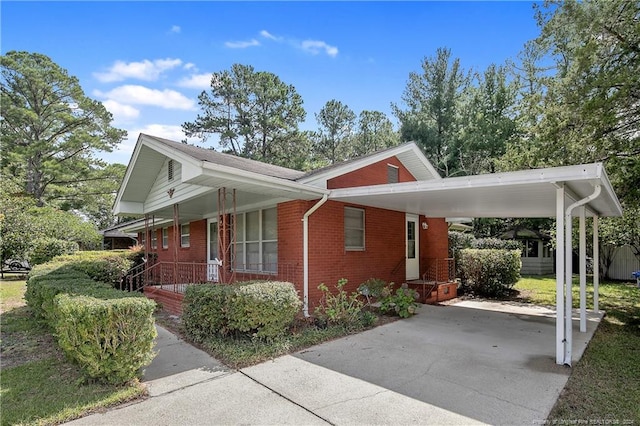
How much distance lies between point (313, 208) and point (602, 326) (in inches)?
283

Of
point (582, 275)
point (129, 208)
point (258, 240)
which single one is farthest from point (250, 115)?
point (582, 275)

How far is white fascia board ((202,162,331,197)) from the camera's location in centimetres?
588

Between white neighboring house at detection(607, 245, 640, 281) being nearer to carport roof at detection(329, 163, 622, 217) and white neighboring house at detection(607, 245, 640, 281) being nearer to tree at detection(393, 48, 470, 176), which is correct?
tree at detection(393, 48, 470, 176)

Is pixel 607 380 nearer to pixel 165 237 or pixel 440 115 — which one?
pixel 165 237

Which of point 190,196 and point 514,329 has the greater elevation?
point 190,196

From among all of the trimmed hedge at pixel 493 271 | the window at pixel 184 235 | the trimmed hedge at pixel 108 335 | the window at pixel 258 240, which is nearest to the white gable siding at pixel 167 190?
the window at pixel 258 240

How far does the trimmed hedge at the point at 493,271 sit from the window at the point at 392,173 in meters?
4.28

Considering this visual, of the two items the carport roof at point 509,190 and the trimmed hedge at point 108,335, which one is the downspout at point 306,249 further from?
the trimmed hedge at point 108,335

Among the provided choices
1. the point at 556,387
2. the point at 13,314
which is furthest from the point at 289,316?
the point at 13,314

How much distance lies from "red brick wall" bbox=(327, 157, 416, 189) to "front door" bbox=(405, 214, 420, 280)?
150 cm

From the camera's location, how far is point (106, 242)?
35281 mm

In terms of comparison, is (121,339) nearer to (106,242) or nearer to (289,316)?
(289,316)

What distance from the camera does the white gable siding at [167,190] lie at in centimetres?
910

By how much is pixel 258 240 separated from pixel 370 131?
3026cm
